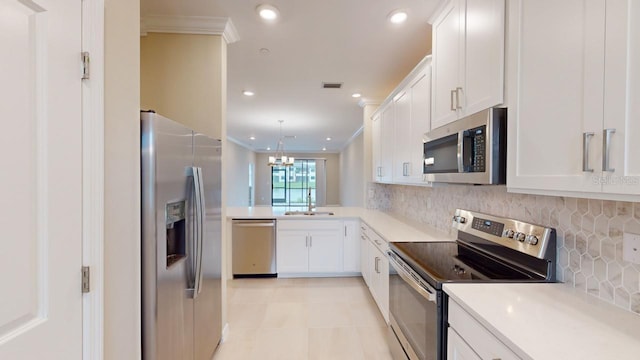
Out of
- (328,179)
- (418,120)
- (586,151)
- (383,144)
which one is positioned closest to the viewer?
(586,151)

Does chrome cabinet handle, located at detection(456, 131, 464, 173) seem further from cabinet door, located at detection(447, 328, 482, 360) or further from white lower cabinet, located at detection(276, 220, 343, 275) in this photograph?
white lower cabinet, located at detection(276, 220, 343, 275)

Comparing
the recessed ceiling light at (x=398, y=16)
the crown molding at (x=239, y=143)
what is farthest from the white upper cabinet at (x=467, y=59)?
the crown molding at (x=239, y=143)

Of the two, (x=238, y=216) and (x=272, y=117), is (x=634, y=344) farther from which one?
(x=272, y=117)

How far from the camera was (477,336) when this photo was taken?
3.48 ft

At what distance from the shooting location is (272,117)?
5430 millimetres

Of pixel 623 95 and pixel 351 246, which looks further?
pixel 351 246

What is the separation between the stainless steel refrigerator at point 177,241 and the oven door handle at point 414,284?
1.23 metres

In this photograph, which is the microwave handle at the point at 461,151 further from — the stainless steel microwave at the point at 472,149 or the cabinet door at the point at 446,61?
the cabinet door at the point at 446,61

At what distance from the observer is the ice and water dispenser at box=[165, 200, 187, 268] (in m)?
1.56
